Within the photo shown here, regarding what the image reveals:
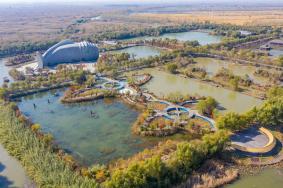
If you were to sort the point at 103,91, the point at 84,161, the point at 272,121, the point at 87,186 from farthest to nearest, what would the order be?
the point at 103,91 → the point at 272,121 → the point at 84,161 → the point at 87,186

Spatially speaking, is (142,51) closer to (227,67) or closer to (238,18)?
(227,67)

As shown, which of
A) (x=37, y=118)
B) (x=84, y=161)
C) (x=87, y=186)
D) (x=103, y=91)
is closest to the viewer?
(x=87, y=186)

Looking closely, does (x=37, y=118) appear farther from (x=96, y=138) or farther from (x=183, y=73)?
(x=183, y=73)

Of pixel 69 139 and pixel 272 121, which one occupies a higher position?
pixel 272 121

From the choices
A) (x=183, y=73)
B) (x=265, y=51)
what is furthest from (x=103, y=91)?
(x=265, y=51)

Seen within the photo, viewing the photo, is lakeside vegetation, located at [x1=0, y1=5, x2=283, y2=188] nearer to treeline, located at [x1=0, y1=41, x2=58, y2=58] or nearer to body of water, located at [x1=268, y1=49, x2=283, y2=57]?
body of water, located at [x1=268, y1=49, x2=283, y2=57]

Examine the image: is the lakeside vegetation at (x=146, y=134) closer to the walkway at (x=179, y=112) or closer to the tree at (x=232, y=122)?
the tree at (x=232, y=122)

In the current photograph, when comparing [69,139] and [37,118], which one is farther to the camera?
[37,118]

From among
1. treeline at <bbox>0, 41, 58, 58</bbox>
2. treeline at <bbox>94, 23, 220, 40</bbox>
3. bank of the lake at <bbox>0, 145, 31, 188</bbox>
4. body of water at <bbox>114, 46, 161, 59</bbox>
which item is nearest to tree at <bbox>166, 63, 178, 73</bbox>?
body of water at <bbox>114, 46, 161, 59</bbox>
